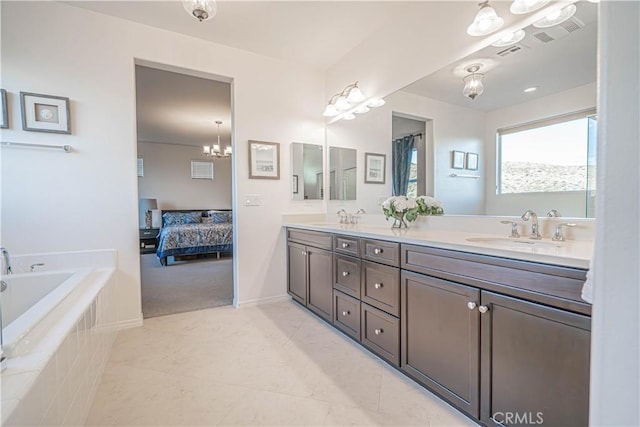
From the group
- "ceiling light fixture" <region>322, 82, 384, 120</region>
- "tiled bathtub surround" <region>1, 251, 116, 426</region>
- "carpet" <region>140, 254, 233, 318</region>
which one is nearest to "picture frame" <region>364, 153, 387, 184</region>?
"ceiling light fixture" <region>322, 82, 384, 120</region>

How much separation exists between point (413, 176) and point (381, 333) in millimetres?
1263

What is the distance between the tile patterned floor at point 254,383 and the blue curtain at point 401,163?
132cm

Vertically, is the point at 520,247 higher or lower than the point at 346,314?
higher

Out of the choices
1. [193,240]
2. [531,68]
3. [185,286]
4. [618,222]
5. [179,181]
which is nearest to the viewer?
[618,222]

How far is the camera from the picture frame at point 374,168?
2733mm

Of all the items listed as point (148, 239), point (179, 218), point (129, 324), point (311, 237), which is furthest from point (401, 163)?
point (148, 239)

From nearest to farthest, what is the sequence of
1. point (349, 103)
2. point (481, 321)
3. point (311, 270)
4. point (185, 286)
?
point (481, 321) < point (311, 270) < point (349, 103) < point (185, 286)

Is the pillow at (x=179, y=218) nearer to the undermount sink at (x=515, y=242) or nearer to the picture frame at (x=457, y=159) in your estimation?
the picture frame at (x=457, y=159)

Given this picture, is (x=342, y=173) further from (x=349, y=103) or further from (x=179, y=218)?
(x=179, y=218)

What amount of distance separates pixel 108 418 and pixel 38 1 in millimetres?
2854

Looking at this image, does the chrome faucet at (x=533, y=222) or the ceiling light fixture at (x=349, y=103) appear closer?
the chrome faucet at (x=533, y=222)

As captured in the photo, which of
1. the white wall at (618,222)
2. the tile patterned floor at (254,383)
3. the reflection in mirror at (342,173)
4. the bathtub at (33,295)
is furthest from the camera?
the reflection in mirror at (342,173)

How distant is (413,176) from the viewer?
2408mm

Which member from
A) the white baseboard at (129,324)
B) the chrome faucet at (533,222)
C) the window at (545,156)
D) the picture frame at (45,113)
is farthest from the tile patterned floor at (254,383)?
the picture frame at (45,113)
